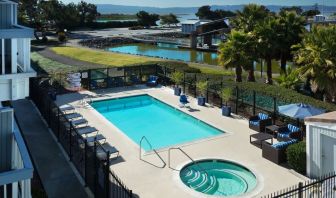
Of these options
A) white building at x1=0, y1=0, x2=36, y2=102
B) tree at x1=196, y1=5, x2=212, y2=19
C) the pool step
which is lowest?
the pool step

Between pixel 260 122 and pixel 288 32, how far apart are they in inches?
611

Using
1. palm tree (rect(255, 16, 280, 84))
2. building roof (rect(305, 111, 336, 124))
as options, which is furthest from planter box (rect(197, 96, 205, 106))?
building roof (rect(305, 111, 336, 124))

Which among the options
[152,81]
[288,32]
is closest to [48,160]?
[152,81]

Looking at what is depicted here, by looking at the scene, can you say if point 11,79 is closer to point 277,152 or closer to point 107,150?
point 107,150

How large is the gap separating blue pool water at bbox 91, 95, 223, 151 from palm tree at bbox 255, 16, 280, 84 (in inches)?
419

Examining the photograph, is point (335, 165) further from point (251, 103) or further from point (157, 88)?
point (157, 88)

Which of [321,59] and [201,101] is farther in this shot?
[201,101]

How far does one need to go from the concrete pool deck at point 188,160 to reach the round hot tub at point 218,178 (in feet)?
1.11

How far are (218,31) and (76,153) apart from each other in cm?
5987

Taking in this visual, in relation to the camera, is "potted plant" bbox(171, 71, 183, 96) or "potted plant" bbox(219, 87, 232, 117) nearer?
"potted plant" bbox(219, 87, 232, 117)

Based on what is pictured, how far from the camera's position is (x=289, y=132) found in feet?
66.9

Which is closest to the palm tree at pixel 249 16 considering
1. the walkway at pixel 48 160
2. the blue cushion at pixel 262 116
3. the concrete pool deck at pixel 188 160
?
the concrete pool deck at pixel 188 160

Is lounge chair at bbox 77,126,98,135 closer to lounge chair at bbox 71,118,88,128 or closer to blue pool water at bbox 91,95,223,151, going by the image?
lounge chair at bbox 71,118,88,128

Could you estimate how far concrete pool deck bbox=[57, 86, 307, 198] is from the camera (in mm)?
15529
